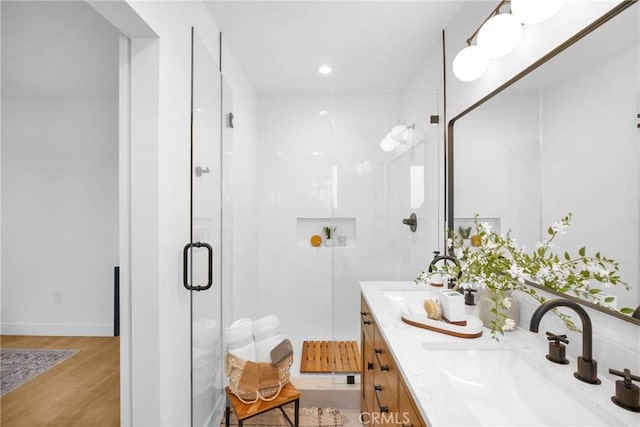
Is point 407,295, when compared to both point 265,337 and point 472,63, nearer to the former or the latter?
point 265,337

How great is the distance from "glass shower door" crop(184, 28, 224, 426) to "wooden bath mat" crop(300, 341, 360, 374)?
2.42 ft

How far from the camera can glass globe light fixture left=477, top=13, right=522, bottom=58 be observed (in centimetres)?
129

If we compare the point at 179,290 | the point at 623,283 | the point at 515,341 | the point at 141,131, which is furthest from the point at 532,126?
the point at 179,290

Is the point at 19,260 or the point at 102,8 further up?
the point at 102,8

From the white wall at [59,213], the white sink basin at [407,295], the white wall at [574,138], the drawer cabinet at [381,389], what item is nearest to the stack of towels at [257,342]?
the drawer cabinet at [381,389]

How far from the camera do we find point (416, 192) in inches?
94.8

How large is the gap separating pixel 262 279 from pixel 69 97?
8.82ft

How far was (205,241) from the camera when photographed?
1.83 meters

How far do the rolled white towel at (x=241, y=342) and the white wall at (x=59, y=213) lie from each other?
2.16 metres

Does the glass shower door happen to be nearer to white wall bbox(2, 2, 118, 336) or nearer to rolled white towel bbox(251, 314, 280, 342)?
rolled white towel bbox(251, 314, 280, 342)

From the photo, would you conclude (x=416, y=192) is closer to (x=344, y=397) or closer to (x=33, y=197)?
(x=344, y=397)

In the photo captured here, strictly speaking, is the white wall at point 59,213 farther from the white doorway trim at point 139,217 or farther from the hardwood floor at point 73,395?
the white doorway trim at point 139,217

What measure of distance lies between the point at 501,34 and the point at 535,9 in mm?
194

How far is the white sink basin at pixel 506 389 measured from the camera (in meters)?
0.84
